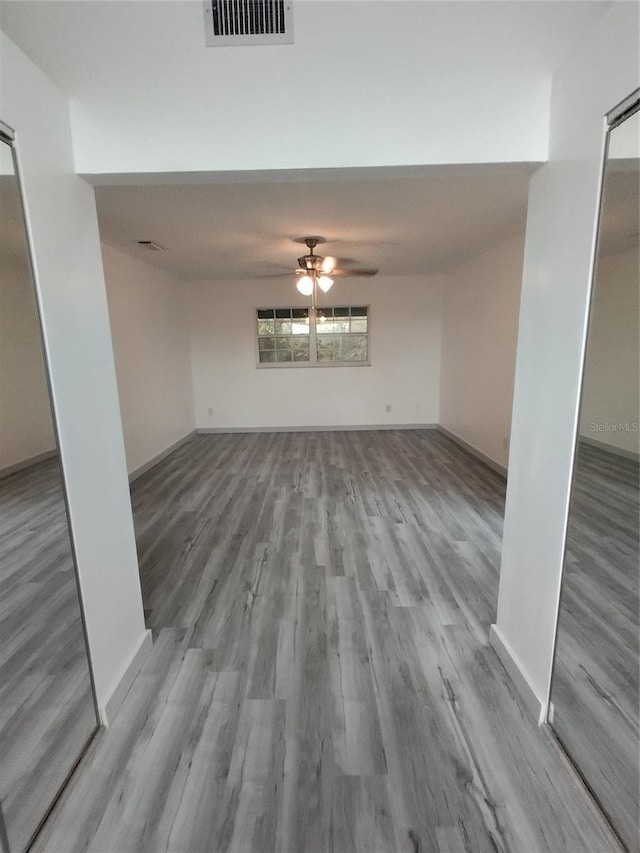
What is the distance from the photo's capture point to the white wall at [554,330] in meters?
1.11

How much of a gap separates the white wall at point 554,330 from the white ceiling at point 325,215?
→ 22 cm

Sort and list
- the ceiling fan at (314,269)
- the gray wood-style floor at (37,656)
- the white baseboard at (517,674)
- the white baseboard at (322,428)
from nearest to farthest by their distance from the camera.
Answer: the gray wood-style floor at (37,656), the white baseboard at (517,674), the ceiling fan at (314,269), the white baseboard at (322,428)

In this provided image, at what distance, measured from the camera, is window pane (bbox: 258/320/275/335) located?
6379 mm

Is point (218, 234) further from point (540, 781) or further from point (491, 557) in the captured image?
point (540, 781)

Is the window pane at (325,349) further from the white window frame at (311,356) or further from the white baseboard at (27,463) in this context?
the white baseboard at (27,463)

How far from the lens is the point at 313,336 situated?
6383mm

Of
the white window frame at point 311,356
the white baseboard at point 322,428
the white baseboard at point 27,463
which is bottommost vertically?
the white baseboard at point 322,428

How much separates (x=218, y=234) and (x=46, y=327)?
2.74 meters

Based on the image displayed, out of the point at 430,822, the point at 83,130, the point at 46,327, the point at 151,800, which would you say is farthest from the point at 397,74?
the point at 151,800

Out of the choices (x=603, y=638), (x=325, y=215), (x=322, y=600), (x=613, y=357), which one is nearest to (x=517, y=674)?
(x=603, y=638)

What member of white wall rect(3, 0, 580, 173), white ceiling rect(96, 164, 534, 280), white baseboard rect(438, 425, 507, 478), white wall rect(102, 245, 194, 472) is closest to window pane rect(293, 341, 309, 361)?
white wall rect(102, 245, 194, 472)

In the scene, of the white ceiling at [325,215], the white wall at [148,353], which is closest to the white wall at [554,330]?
the white ceiling at [325,215]

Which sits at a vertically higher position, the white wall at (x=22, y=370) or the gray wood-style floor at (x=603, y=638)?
the white wall at (x=22, y=370)

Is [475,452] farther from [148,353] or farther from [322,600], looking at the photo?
[148,353]
